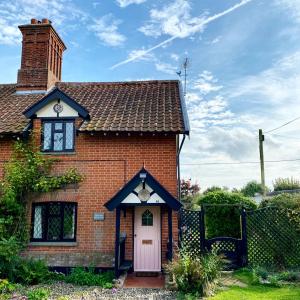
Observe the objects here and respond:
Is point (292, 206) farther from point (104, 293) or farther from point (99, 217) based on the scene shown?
point (104, 293)

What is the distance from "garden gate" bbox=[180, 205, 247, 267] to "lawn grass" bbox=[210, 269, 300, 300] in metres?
2.11

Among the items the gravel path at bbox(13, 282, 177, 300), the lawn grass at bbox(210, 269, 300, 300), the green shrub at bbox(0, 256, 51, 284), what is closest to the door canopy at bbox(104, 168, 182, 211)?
the gravel path at bbox(13, 282, 177, 300)

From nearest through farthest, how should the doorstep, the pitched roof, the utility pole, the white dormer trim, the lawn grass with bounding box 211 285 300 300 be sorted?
the lawn grass with bounding box 211 285 300 300 → the doorstep → the pitched roof → the white dormer trim → the utility pole

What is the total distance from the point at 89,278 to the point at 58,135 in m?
5.62

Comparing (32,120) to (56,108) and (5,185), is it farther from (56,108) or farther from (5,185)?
(5,185)

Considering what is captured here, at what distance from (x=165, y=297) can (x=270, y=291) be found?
3024 mm

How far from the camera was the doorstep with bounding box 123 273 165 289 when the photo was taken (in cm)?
1002

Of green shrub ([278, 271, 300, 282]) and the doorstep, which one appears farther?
green shrub ([278, 271, 300, 282])

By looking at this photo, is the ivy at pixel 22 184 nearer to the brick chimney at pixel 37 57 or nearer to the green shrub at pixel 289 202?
the brick chimney at pixel 37 57

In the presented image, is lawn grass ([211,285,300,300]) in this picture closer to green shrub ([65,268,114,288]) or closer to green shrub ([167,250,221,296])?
green shrub ([167,250,221,296])

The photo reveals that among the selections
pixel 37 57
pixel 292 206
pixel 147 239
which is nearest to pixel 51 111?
pixel 37 57

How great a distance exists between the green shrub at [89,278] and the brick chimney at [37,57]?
9.41 metres

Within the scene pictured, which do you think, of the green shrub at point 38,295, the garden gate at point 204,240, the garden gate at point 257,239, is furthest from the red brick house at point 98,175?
the green shrub at point 38,295

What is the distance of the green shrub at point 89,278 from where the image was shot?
10281 millimetres
